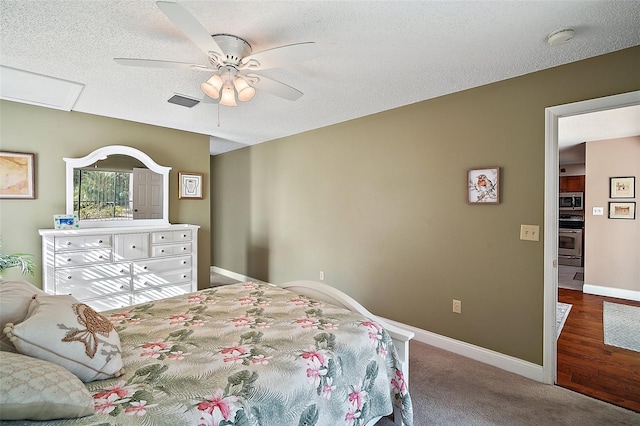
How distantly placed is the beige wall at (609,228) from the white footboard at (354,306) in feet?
15.1

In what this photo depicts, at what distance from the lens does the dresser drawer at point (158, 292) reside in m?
3.35

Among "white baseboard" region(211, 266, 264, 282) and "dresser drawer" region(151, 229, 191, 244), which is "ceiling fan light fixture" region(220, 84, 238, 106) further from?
"white baseboard" region(211, 266, 264, 282)

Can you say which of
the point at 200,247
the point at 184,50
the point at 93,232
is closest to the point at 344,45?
the point at 184,50

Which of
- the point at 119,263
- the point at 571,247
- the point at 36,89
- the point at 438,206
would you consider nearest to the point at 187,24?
the point at 36,89

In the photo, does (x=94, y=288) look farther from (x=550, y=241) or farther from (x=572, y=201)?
(x=572, y=201)

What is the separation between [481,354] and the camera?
2557mm

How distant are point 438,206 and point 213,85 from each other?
2.23 meters

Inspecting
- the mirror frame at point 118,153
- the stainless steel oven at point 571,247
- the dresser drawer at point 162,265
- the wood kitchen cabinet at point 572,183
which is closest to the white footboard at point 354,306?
the dresser drawer at point 162,265

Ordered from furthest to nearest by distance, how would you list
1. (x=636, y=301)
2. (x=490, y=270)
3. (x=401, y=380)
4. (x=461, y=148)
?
(x=636, y=301)
(x=461, y=148)
(x=490, y=270)
(x=401, y=380)

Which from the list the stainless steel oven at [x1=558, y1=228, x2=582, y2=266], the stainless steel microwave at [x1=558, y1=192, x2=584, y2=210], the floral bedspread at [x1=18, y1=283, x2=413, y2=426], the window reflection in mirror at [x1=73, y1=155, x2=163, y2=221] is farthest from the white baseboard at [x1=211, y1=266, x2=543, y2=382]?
the stainless steel microwave at [x1=558, y1=192, x2=584, y2=210]

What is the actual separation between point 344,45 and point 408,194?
1666 millimetres

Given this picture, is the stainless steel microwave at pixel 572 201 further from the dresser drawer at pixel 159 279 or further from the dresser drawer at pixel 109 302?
the dresser drawer at pixel 109 302

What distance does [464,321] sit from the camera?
269 centimetres

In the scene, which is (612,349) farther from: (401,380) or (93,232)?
(93,232)
